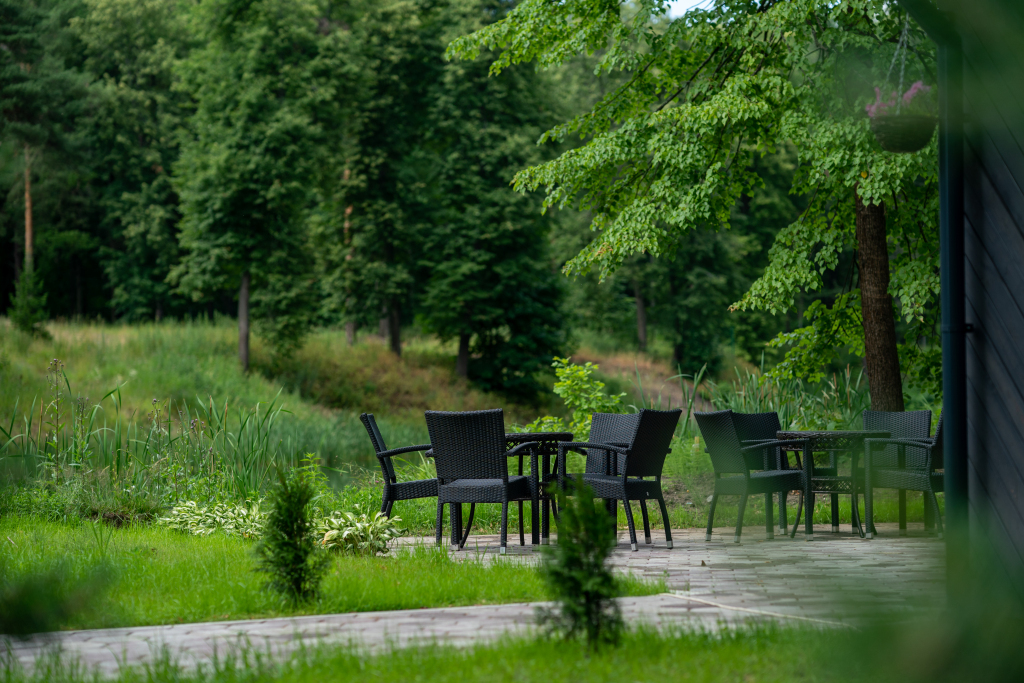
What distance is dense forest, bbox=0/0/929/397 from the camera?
24.1m

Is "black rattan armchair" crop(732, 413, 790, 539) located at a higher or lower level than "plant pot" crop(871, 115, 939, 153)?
lower

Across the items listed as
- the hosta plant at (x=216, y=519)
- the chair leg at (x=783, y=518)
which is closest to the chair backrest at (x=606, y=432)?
the chair leg at (x=783, y=518)

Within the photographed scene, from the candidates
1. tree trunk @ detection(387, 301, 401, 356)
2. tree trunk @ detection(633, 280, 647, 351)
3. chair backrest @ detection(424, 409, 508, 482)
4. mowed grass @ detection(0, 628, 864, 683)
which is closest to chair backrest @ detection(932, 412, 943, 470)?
chair backrest @ detection(424, 409, 508, 482)

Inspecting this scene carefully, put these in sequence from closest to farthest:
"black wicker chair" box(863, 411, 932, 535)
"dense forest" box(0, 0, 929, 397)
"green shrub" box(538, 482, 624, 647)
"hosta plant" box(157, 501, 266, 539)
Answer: "green shrub" box(538, 482, 624, 647), "hosta plant" box(157, 501, 266, 539), "black wicker chair" box(863, 411, 932, 535), "dense forest" box(0, 0, 929, 397)

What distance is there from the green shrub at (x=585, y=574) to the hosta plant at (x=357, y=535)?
2715 millimetres

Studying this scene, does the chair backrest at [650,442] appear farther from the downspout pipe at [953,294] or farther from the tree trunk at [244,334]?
the tree trunk at [244,334]

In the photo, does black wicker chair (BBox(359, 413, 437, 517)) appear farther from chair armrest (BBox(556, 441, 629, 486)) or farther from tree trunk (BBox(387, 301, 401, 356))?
tree trunk (BBox(387, 301, 401, 356))

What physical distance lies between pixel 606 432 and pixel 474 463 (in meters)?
1.60

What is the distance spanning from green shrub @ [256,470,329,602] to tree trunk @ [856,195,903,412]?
7.28 m

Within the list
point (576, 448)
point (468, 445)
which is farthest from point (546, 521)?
point (468, 445)

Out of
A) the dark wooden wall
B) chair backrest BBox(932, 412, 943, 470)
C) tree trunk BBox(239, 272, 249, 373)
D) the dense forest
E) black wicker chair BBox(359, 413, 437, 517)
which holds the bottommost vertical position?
black wicker chair BBox(359, 413, 437, 517)

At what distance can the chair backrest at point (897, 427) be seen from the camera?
768cm

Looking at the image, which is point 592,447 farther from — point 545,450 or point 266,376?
point 266,376

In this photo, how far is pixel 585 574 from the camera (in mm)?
3373
